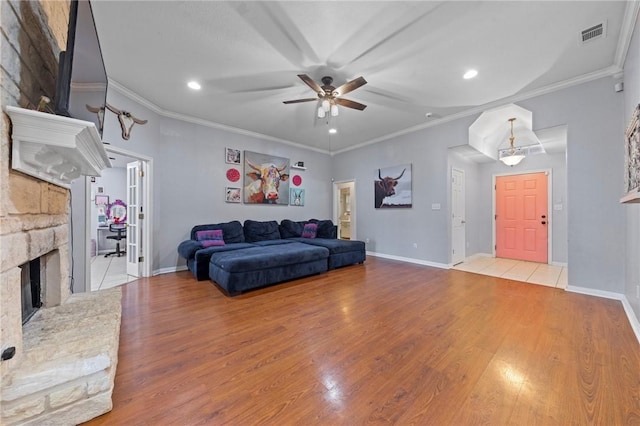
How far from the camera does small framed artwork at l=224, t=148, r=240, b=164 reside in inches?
199

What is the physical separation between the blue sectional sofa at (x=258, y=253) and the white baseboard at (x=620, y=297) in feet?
10.3

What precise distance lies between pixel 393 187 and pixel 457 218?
1.49m

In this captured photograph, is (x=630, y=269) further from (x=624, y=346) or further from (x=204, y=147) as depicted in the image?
(x=204, y=147)

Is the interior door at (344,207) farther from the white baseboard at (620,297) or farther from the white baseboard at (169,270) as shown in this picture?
the white baseboard at (620,297)

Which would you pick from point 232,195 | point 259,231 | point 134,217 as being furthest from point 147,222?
point 259,231

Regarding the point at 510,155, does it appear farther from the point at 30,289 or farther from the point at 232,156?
→ the point at 30,289

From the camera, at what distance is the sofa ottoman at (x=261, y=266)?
3.18 m

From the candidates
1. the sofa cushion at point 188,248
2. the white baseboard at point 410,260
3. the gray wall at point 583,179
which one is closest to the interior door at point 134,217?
the sofa cushion at point 188,248

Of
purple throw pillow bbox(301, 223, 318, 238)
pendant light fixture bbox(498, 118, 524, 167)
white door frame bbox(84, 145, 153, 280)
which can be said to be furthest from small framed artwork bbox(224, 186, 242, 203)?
pendant light fixture bbox(498, 118, 524, 167)

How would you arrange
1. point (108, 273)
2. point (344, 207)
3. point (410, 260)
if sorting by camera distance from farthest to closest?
point (344, 207) → point (410, 260) → point (108, 273)

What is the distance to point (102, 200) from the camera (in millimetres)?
6594

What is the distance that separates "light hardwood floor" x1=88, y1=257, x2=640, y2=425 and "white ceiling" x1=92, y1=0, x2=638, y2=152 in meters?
2.88

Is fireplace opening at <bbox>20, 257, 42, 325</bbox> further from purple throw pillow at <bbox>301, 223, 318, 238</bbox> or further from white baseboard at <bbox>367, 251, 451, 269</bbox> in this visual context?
white baseboard at <bbox>367, 251, 451, 269</bbox>

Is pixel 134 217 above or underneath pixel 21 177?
underneath
